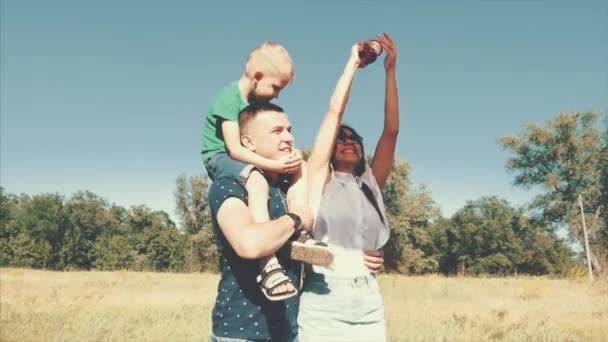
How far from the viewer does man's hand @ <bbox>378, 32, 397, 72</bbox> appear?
10.0 ft

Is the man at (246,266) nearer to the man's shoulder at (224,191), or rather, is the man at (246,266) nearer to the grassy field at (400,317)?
the man's shoulder at (224,191)

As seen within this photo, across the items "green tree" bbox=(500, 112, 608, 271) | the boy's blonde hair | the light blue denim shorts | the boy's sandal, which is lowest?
the light blue denim shorts

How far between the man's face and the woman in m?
0.44

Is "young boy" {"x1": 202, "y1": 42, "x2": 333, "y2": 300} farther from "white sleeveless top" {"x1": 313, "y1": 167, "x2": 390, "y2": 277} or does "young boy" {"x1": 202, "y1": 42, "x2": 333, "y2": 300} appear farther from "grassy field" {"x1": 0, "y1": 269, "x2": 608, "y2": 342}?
"grassy field" {"x1": 0, "y1": 269, "x2": 608, "y2": 342}

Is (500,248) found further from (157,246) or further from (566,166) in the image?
(157,246)

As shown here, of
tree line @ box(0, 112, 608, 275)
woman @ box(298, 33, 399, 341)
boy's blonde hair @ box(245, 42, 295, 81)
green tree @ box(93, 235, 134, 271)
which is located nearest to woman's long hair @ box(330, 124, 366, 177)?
woman @ box(298, 33, 399, 341)

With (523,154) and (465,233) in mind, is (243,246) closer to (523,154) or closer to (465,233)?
(523,154)

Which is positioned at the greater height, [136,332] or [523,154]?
[523,154]

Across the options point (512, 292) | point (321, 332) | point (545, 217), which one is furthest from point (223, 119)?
point (545, 217)

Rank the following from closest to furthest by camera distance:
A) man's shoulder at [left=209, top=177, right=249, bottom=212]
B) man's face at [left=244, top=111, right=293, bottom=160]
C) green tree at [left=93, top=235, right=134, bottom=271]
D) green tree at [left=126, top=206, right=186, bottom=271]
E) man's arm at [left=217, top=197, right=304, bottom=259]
A: man's arm at [left=217, top=197, right=304, bottom=259], man's shoulder at [left=209, top=177, right=249, bottom=212], man's face at [left=244, top=111, right=293, bottom=160], green tree at [left=126, top=206, right=186, bottom=271], green tree at [left=93, top=235, right=134, bottom=271]

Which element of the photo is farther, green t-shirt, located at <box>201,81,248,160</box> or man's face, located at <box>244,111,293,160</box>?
green t-shirt, located at <box>201,81,248,160</box>

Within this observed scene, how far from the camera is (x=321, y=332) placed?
7.95 feet

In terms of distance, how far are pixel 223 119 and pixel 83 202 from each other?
205ft

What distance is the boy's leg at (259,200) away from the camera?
6.38ft
